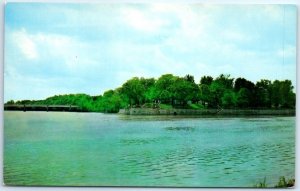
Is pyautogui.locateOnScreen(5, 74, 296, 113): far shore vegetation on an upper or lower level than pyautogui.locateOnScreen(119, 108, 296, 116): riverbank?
upper

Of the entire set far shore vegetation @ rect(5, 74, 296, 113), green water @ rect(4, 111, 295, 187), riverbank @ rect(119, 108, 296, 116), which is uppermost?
far shore vegetation @ rect(5, 74, 296, 113)

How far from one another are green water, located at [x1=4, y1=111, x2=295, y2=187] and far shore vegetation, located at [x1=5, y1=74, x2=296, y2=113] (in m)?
0.09

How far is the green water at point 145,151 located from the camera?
4.16 m

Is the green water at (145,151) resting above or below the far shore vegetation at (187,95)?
below

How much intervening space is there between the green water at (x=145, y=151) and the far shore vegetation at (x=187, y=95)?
93 millimetres

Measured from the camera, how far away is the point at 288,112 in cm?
418

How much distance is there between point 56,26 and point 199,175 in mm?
1260

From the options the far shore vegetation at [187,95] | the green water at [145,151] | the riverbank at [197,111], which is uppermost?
the far shore vegetation at [187,95]

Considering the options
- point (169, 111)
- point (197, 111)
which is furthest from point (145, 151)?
point (197, 111)

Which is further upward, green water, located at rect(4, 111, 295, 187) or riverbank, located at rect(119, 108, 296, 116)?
riverbank, located at rect(119, 108, 296, 116)

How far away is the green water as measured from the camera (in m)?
4.16

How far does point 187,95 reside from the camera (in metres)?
4.29

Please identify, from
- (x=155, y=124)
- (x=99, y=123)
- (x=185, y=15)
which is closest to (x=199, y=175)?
(x=155, y=124)

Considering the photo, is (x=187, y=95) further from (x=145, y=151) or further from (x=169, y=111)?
(x=145, y=151)
